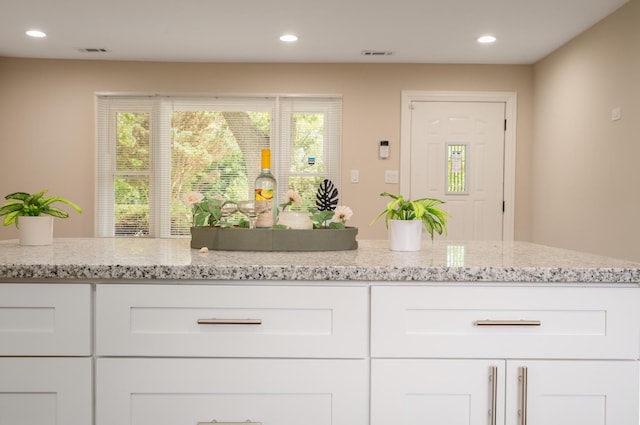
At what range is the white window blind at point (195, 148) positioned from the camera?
549cm

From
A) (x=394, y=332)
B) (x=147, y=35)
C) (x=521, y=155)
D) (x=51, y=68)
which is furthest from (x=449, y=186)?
(x=394, y=332)

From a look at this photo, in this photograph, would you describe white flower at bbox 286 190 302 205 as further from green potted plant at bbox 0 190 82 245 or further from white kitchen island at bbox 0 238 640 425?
green potted plant at bbox 0 190 82 245

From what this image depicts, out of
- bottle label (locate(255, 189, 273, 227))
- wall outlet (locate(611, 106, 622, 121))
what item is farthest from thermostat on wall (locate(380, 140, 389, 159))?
bottle label (locate(255, 189, 273, 227))

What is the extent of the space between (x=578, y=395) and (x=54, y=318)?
1182mm

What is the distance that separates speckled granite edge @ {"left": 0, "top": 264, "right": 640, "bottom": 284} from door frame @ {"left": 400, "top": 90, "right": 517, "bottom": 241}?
422cm

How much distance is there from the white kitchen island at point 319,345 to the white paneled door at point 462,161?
425 centimetres

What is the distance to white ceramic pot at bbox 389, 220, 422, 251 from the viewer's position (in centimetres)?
162

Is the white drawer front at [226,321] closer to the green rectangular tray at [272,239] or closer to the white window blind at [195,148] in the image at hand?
the green rectangular tray at [272,239]

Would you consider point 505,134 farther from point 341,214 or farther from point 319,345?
point 319,345

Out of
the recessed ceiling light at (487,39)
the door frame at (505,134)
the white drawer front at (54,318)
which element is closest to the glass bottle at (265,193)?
the white drawer front at (54,318)

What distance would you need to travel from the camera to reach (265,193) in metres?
1.68

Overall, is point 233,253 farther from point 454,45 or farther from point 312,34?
point 454,45

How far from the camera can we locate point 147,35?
457 cm

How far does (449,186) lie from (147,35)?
3.07 metres
